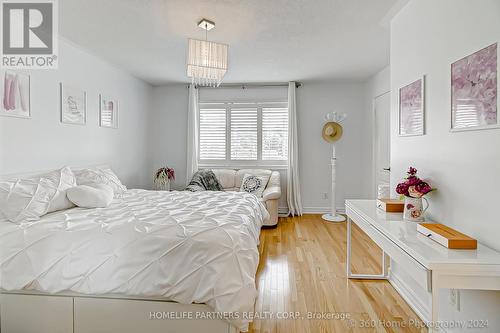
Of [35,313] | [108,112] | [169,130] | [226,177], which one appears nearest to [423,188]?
[35,313]

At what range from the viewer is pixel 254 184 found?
5.18m

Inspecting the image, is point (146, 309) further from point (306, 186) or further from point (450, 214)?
point (306, 186)

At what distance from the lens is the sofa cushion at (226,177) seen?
5484mm

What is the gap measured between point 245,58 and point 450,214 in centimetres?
324

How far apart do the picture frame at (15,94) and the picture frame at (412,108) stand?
11.9 feet

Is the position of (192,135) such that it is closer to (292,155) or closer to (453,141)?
(292,155)

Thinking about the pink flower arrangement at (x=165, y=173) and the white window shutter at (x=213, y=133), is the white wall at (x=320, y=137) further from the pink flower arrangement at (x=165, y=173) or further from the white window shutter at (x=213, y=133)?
the pink flower arrangement at (x=165, y=173)

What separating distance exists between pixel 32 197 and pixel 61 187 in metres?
0.38

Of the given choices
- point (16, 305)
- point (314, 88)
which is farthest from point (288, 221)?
point (16, 305)

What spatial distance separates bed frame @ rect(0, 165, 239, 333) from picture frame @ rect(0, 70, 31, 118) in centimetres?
170

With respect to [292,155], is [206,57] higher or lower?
higher

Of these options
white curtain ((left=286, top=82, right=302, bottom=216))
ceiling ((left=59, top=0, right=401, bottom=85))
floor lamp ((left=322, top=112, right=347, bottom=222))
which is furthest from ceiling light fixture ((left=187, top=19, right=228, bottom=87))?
floor lamp ((left=322, top=112, right=347, bottom=222))

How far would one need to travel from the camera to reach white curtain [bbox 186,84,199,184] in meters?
5.75

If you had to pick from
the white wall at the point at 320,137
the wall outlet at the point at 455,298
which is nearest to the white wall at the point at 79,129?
the white wall at the point at 320,137
